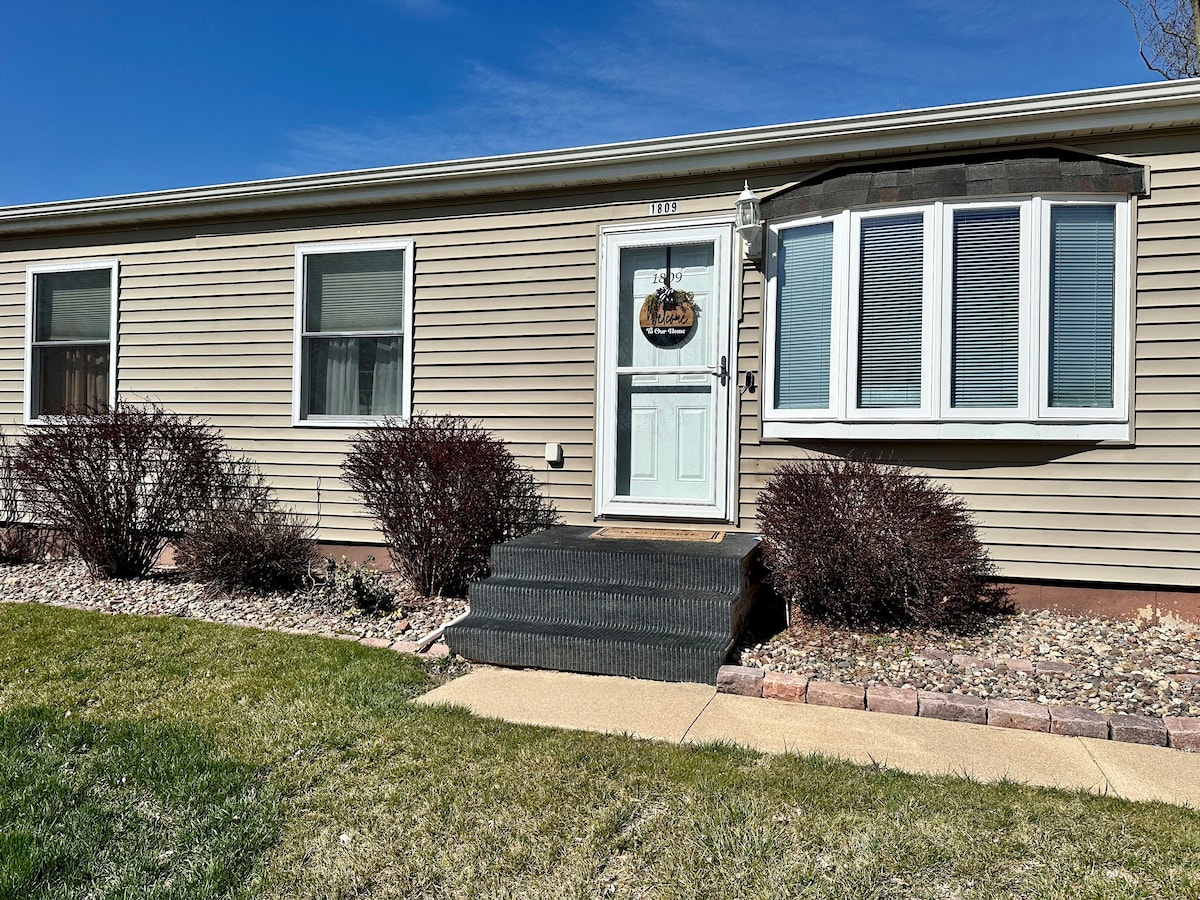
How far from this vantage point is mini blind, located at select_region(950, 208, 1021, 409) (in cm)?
511

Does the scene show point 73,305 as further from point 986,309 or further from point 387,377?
point 986,309

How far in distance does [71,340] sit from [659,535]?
19.3ft

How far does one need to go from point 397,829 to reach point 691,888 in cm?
94

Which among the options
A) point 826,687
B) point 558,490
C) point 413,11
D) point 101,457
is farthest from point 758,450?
point 413,11

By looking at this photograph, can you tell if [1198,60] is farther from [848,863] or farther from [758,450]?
[848,863]

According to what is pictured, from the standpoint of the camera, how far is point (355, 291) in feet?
22.3

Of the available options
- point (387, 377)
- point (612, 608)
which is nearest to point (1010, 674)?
point (612, 608)

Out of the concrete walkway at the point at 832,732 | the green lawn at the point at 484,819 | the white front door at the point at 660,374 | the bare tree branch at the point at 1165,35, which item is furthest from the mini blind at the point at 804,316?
the bare tree branch at the point at 1165,35

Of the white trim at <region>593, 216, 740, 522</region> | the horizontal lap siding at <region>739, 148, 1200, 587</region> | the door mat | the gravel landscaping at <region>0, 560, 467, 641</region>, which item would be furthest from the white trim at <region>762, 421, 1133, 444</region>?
the gravel landscaping at <region>0, 560, 467, 641</region>

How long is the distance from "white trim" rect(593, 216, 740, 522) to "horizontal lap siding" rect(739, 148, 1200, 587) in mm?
1509

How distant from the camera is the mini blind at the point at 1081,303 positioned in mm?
5039

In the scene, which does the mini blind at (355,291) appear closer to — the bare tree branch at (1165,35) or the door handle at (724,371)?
the door handle at (724,371)

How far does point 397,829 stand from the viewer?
8.43ft

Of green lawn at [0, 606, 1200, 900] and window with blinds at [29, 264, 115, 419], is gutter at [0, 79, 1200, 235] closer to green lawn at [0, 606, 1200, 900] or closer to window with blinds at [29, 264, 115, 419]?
window with blinds at [29, 264, 115, 419]
